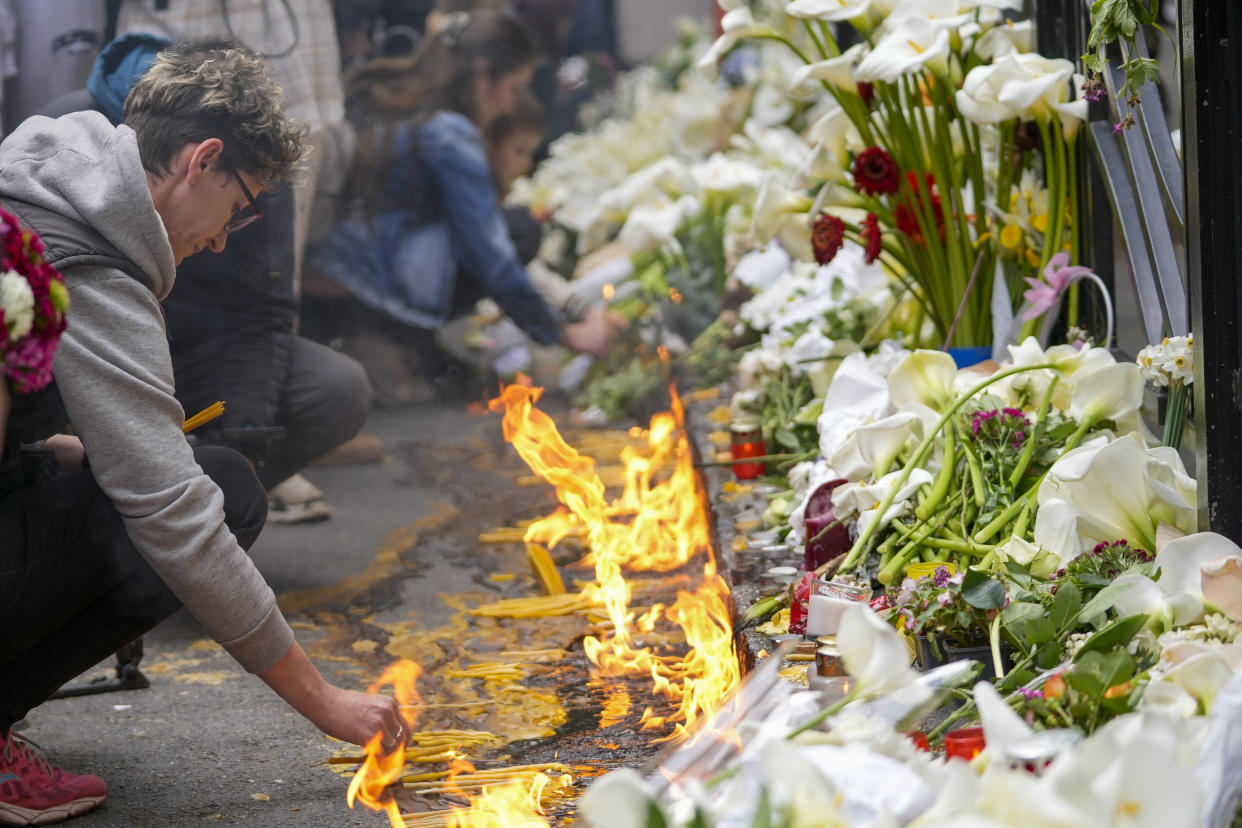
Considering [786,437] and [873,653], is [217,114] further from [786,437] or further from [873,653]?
[786,437]

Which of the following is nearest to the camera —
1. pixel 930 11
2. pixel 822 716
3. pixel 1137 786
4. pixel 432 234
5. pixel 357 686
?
pixel 1137 786

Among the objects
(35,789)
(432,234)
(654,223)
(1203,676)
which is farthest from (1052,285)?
(432,234)

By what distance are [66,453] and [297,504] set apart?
1935mm

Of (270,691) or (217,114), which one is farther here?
(270,691)

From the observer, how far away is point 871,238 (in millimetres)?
3084

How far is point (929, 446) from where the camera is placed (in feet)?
7.60

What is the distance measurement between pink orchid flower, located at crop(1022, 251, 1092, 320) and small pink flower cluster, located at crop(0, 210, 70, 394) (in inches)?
75.2

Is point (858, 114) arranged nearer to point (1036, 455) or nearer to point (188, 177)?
point (1036, 455)

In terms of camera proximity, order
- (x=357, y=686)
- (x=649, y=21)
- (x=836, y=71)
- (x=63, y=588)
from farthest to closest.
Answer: (x=649, y=21) → (x=836, y=71) → (x=357, y=686) → (x=63, y=588)

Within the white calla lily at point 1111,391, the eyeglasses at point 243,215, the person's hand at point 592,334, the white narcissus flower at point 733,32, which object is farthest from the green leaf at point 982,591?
the person's hand at point 592,334

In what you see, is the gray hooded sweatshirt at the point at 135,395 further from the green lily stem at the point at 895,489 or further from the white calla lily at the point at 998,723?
the white calla lily at the point at 998,723

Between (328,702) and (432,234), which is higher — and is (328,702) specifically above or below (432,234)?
above

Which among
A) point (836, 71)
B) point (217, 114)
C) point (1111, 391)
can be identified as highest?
point (217, 114)

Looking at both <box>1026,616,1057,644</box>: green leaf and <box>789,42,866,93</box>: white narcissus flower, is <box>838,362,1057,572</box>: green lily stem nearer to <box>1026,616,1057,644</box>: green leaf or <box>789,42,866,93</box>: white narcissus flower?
<box>1026,616,1057,644</box>: green leaf
